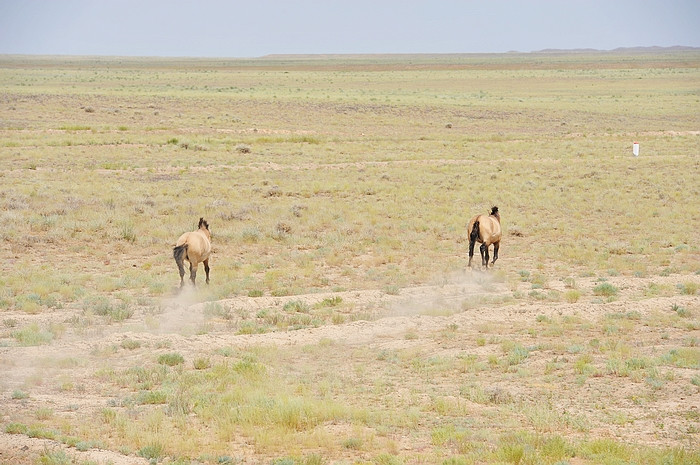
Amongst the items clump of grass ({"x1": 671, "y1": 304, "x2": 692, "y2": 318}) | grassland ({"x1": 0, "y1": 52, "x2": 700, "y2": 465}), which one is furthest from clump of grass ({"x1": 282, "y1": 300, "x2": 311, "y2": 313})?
clump of grass ({"x1": 671, "y1": 304, "x2": 692, "y2": 318})

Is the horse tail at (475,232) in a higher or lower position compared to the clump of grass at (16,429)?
higher

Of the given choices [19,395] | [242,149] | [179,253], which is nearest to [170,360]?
[19,395]

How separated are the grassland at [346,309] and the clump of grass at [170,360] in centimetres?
5

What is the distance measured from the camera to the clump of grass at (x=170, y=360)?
11.8 meters

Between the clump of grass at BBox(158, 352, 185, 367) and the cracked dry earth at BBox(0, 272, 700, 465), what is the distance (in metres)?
0.28

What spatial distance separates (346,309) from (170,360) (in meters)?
4.58

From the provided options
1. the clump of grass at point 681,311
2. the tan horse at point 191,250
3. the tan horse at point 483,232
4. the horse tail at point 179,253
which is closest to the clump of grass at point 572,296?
the clump of grass at point 681,311

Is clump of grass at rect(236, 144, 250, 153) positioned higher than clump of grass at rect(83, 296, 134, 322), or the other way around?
clump of grass at rect(236, 144, 250, 153)

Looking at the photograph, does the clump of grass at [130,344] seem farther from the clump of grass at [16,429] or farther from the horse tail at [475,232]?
the horse tail at [475,232]

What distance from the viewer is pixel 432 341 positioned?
1333cm

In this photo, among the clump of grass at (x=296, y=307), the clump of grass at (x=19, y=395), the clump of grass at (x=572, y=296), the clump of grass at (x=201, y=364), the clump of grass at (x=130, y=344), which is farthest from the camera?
the clump of grass at (x=572, y=296)

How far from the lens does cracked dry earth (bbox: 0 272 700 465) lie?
30.9ft

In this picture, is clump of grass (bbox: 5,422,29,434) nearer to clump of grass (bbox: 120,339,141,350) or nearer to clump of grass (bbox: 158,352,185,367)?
clump of grass (bbox: 158,352,185,367)

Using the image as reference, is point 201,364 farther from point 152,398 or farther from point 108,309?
point 108,309
